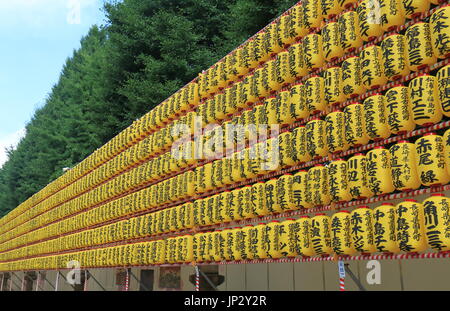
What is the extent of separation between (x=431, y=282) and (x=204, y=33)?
82.9 feet

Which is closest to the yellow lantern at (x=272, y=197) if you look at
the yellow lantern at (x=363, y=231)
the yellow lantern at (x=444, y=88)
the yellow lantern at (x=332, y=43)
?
the yellow lantern at (x=363, y=231)

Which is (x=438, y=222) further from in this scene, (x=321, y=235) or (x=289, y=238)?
(x=289, y=238)

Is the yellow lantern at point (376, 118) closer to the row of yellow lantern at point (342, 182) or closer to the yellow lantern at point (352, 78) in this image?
the row of yellow lantern at point (342, 182)

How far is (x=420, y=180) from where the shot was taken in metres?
5.88

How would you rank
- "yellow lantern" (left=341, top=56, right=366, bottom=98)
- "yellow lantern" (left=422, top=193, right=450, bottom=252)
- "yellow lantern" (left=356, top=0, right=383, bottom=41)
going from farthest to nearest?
"yellow lantern" (left=341, top=56, right=366, bottom=98) < "yellow lantern" (left=356, top=0, right=383, bottom=41) < "yellow lantern" (left=422, top=193, right=450, bottom=252)

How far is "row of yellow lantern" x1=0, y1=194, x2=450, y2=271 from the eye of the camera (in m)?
5.57

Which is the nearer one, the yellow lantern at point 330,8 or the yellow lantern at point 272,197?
the yellow lantern at point 330,8

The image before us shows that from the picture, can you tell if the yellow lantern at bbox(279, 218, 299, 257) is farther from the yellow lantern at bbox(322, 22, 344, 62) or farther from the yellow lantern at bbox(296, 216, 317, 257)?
the yellow lantern at bbox(322, 22, 344, 62)

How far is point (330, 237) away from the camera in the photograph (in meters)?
7.19

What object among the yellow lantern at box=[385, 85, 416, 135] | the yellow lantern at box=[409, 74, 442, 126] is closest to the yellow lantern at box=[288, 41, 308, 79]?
the yellow lantern at box=[385, 85, 416, 135]

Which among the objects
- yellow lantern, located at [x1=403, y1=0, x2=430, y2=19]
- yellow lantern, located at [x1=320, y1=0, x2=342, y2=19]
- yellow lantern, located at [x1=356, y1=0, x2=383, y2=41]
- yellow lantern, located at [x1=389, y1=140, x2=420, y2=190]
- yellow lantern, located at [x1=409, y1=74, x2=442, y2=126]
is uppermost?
yellow lantern, located at [x1=320, y1=0, x2=342, y2=19]

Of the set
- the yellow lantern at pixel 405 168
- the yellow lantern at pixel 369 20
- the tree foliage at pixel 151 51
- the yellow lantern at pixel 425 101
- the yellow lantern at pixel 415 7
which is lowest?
the yellow lantern at pixel 405 168

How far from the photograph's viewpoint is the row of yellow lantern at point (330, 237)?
557 cm
